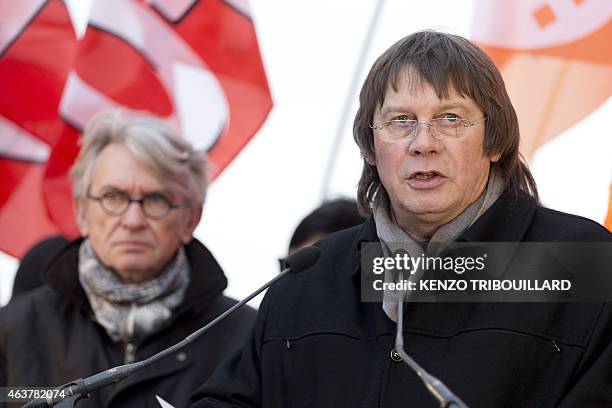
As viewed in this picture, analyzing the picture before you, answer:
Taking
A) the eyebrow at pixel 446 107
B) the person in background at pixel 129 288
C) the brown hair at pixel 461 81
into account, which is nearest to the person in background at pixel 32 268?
the person in background at pixel 129 288

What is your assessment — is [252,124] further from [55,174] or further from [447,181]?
[447,181]

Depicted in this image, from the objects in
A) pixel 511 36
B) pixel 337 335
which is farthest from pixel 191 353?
pixel 511 36

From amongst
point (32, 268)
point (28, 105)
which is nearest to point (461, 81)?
point (32, 268)

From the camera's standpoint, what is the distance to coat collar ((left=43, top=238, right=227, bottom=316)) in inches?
186

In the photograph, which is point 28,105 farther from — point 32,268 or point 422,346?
point 422,346

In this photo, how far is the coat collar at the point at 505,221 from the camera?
132 inches

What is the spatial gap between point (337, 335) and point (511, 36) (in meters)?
2.27

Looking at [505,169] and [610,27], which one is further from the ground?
[610,27]

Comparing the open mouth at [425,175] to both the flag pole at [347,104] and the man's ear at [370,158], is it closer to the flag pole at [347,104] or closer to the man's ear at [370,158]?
the man's ear at [370,158]

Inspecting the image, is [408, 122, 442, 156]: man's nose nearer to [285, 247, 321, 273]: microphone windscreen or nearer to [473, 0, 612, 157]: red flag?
[285, 247, 321, 273]: microphone windscreen

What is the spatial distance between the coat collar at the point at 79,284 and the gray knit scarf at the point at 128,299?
3 centimetres

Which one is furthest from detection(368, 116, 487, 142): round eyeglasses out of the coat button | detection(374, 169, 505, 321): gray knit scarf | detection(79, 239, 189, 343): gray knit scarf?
detection(79, 239, 189, 343): gray knit scarf

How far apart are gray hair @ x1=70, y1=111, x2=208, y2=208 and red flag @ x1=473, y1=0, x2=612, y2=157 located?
4.55 feet

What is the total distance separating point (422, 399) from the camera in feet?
10.5
